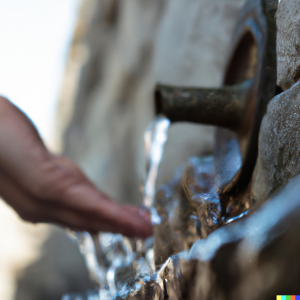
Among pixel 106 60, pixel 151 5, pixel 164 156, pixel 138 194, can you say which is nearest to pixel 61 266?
pixel 138 194

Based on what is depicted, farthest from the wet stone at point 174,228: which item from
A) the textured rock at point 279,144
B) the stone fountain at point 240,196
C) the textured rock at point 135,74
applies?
the textured rock at point 135,74

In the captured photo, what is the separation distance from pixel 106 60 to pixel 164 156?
64cm

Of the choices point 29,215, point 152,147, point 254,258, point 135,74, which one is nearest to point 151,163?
point 152,147

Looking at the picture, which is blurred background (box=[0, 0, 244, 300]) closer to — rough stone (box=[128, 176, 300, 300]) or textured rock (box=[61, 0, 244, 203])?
textured rock (box=[61, 0, 244, 203])

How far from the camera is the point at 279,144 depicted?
1.14 feet

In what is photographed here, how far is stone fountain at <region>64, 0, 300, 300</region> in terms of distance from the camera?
19 centimetres

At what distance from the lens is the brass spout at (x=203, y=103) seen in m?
0.51

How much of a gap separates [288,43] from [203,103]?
18 centimetres

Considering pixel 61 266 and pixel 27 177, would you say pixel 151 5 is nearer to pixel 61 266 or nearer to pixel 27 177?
pixel 27 177

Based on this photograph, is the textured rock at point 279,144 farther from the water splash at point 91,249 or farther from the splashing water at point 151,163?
the water splash at point 91,249

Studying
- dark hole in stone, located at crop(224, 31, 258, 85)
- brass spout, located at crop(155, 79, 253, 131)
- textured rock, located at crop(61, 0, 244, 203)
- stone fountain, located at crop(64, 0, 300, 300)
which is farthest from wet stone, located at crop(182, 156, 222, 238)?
textured rock, located at crop(61, 0, 244, 203)

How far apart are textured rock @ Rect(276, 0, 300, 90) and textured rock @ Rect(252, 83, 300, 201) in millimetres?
24

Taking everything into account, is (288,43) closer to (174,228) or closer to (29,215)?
(174,228)

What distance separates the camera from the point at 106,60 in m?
1.52
